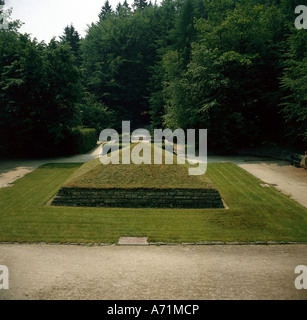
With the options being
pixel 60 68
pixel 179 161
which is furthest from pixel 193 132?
pixel 60 68

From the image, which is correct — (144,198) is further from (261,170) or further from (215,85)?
(215,85)

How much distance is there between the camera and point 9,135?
23.1 metres

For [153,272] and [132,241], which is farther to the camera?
[132,241]

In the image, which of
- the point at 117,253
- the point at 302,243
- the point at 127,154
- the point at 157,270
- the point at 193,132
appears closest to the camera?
the point at 157,270

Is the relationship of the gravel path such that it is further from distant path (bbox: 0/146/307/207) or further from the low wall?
distant path (bbox: 0/146/307/207)

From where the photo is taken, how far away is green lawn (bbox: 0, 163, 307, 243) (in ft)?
30.7

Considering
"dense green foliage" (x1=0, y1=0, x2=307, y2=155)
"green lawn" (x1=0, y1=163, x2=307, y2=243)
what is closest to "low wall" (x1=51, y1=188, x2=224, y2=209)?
"green lawn" (x1=0, y1=163, x2=307, y2=243)

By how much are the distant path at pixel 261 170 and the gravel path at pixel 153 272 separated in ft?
21.6

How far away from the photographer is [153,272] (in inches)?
277

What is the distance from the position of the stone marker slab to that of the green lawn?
0.22 meters

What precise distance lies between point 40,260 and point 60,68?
64.3ft

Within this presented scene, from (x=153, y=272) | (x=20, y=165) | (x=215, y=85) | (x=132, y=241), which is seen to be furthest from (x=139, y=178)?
(x=215, y=85)

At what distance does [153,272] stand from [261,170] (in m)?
14.4

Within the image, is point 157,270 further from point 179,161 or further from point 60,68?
point 60,68
